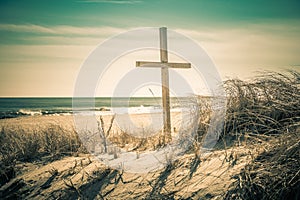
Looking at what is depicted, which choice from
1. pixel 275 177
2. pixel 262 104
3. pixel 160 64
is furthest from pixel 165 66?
pixel 275 177

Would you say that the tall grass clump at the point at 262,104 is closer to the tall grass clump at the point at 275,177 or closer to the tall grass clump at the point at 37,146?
the tall grass clump at the point at 275,177

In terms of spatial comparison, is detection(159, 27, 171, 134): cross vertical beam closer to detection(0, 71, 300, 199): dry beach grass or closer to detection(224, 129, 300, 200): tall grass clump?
detection(0, 71, 300, 199): dry beach grass

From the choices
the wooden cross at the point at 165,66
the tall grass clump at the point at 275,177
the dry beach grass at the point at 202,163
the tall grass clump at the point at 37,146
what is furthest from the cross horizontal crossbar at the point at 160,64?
the tall grass clump at the point at 275,177

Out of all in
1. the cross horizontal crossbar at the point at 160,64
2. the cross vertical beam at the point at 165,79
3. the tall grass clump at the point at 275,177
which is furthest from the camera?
the cross horizontal crossbar at the point at 160,64

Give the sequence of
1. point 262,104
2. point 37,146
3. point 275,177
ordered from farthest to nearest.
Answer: point 37,146
point 262,104
point 275,177

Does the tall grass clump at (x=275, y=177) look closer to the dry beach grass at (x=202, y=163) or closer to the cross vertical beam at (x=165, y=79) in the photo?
the dry beach grass at (x=202, y=163)

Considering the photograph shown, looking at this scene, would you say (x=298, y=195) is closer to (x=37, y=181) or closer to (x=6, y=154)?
(x=37, y=181)

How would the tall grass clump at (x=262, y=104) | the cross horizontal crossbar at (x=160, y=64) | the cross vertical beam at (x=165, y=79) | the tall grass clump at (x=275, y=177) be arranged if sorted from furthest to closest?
the cross horizontal crossbar at (x=160, y=64), the cross vertical beam at (x=165, y=79), the tall grass clump at (x=262, y=104), the tall grass clump at (x=275, y=177)

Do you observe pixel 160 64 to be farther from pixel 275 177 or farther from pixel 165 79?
pixel 275 177

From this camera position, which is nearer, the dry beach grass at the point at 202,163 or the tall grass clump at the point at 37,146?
the dry beach grass at the point at 202,163

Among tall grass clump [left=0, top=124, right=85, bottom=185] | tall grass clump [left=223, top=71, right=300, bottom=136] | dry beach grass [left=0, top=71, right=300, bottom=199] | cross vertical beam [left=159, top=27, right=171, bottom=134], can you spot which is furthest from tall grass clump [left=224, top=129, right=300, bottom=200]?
tall grass clump [left=0, top=124, right=85, bottom=185]

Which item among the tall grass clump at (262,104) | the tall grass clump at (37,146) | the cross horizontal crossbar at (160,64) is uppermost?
the cross horizontal crossbar at (160,64)

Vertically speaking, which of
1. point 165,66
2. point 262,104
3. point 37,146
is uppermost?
point 165,66

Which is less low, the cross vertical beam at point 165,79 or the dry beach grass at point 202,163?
the cross vertical beam at point 165,79
